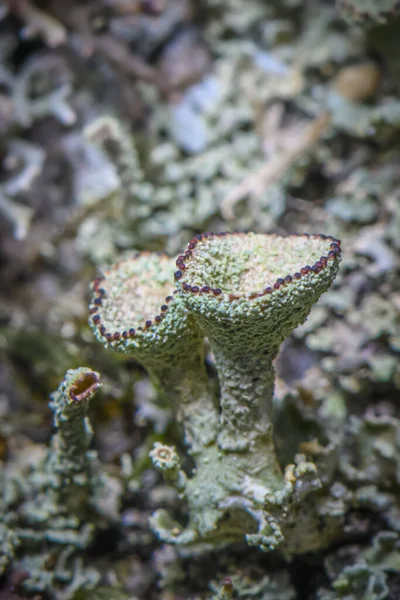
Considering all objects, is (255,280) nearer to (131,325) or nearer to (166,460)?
(131,325)

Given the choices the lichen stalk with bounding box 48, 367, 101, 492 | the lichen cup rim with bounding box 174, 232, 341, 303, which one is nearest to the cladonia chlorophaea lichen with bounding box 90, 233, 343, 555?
the lichen cup rim with bounding box 174, 232, 341, 303

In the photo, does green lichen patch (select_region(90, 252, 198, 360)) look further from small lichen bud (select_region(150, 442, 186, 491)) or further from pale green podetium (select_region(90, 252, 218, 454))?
small lichen bud (select_region(150, 442, 186, 491))

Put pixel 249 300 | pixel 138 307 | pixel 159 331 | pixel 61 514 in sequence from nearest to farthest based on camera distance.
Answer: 1. pixel 249 300
2. pixel 159 331
3. pixel 138 307
4. pixel 61 514

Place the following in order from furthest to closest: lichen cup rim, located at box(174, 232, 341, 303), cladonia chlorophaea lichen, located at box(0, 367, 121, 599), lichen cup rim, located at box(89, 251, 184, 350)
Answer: cladonia chlorophaea lichen, located at box(0, 367, 121, 599)
lichen cup rim, located at box(89, 251, 184, 350)
lichen cup rim, located at box(174, 232, 341, 303)

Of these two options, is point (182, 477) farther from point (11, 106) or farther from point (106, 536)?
point (11, 106)

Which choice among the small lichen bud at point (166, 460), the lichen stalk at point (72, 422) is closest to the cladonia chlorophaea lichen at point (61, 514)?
the lichen stalk at point (72, 422)

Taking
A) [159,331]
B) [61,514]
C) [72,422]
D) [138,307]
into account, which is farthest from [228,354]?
[61,514]

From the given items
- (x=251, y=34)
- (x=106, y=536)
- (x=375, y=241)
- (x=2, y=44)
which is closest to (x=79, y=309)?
(x=106, y=536)
